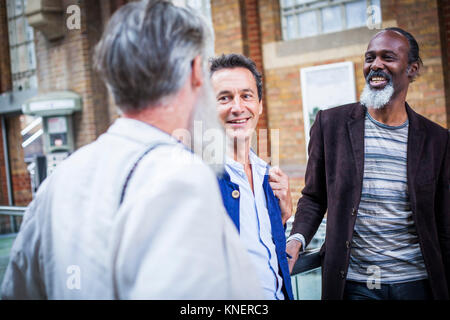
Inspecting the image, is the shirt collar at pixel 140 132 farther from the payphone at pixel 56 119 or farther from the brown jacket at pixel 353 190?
the payphone at pixel 56 119

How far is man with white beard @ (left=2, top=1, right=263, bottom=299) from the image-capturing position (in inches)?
37.9

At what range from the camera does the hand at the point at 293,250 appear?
2145 mm

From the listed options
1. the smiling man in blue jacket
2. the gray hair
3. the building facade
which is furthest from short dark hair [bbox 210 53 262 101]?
the gray hair

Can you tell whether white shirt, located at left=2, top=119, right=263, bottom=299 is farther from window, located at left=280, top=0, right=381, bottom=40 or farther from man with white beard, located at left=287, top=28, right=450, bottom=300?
→ window, located at left=280, top=0, right=381, bottom=40

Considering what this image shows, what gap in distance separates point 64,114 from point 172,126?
7719 millimetres

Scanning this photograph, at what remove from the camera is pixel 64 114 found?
27.8 feet

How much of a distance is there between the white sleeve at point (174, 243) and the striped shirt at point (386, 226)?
1338 mm

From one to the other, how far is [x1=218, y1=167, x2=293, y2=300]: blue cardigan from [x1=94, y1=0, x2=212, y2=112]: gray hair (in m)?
0.60

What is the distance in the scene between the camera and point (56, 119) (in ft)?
28.1

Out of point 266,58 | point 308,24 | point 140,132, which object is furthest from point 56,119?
point 140,132

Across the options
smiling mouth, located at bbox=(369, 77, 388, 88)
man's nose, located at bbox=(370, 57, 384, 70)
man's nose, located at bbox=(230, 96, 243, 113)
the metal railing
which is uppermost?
man's nose, located at bbox=(370, 57, 384, 70)

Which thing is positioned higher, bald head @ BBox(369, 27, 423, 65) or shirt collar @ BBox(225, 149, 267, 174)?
bald head @ BBox(369, 27, 423, 65)

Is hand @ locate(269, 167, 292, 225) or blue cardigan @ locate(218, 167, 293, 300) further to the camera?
hand @ locate(269, 167, 292, 225)
